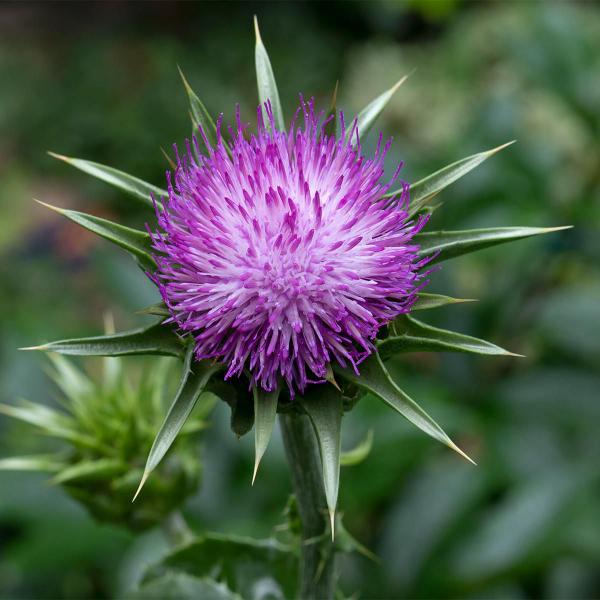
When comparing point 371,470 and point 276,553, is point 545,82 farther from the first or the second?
point 276,553

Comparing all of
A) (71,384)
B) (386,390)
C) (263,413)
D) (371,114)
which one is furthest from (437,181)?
(71,384)

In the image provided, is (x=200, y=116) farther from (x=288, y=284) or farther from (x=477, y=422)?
(x=477, y=422)

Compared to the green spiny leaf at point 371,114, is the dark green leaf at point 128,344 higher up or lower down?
lower down

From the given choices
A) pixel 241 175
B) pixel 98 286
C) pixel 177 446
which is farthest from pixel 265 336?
pixel 98 286

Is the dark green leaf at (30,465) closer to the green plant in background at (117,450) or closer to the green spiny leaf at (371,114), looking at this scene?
the green plant in background at (117,450)

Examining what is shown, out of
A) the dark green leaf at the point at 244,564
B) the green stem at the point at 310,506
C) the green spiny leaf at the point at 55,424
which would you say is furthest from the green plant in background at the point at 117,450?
the green stem at the point at 310,506
